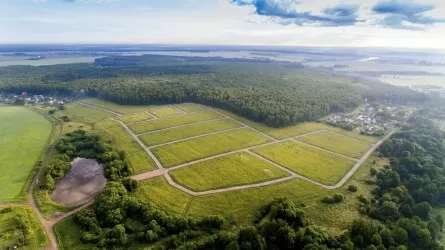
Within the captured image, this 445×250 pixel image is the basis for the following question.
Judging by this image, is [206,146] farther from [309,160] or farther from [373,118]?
[373,118]

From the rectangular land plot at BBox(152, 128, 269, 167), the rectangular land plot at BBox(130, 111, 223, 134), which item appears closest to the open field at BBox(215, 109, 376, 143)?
the rectangular land plot at BBox(152, 128, 269, 167)

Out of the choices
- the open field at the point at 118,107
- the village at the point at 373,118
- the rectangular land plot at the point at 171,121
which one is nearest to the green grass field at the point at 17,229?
the rectangular land plot at the point at 171,121

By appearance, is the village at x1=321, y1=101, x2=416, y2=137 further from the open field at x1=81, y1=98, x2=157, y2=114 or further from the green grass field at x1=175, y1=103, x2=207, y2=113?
the open field at x1=81, y1=98, x2=157, y2=114

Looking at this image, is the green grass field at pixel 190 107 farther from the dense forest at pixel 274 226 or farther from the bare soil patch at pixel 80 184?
the dense forest at pixel 274 226

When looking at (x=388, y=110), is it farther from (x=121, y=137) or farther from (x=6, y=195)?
(x=6, y=195)

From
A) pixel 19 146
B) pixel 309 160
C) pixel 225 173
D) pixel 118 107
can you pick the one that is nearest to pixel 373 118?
pixel 309 160

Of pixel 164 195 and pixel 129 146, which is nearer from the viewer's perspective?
pixel 164 195
